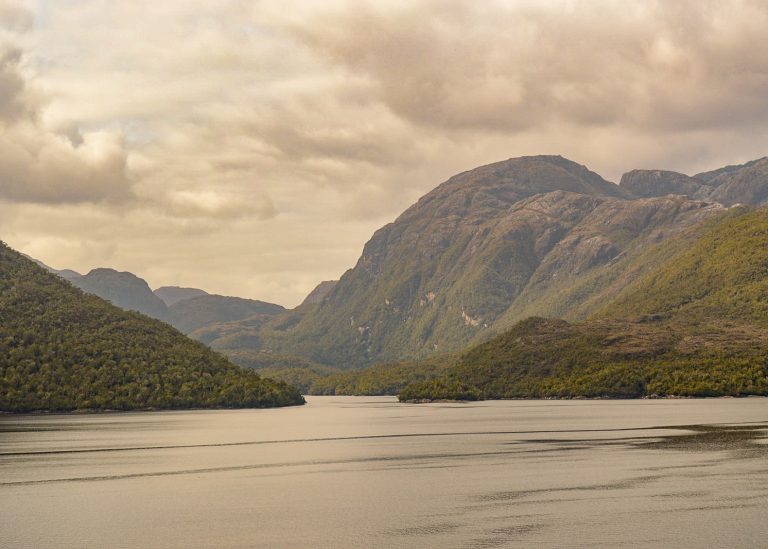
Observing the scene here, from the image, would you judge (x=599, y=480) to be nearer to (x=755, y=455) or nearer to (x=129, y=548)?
(x=755, y=455)

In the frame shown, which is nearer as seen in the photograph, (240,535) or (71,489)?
(240,535)

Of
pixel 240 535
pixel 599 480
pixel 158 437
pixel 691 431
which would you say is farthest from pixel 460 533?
pixel 158 437

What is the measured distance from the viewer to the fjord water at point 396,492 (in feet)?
206

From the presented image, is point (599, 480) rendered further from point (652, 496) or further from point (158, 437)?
point (158, 437)

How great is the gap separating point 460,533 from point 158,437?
116660 millimetres

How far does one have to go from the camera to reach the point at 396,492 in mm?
85000

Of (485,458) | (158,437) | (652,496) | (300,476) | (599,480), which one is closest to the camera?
(652,496)

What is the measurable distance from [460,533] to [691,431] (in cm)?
10190

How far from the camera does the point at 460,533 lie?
62625 mm

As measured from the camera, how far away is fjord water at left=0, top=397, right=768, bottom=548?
6275 cm

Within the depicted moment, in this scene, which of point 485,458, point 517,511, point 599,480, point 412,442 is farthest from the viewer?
point 412,442

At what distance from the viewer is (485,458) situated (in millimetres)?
115938

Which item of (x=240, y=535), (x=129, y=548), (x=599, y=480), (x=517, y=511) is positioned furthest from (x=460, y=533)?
(x=599, y=480)

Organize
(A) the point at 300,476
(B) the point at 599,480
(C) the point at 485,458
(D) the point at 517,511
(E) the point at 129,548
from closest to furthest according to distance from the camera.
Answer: (E) the point at 129,548
(D) the point at 517,511
(B) the point at 599,480
(A) the point at 300,476
(C) the point at 485,458
